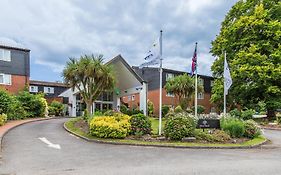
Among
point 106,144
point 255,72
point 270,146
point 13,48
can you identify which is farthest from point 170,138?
point 13,48

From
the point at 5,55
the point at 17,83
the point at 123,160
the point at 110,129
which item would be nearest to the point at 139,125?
the point at 110,129

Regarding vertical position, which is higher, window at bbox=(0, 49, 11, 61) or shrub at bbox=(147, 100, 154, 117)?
window at bbox=(0, 49, 11, 61)

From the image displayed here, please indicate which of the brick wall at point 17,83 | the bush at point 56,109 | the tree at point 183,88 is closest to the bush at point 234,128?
the tree at point 183,88

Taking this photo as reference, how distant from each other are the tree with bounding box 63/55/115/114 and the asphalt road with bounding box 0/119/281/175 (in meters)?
8.82

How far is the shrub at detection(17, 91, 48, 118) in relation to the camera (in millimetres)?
32297

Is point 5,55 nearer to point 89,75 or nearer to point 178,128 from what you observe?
point 89,75

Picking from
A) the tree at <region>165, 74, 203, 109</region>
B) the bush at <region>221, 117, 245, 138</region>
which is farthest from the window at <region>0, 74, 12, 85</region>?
the bush at <region>221, 117, 245, 138</region>

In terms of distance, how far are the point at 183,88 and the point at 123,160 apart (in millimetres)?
27253

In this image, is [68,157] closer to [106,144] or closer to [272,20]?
[106,144]

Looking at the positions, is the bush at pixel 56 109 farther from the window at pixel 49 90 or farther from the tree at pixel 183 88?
the tree at pixel 183 88

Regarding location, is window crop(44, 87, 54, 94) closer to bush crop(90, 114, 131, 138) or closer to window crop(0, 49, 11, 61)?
window crop(0, 49, 11, 61)

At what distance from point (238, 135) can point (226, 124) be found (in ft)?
3.10

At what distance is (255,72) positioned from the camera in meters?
30.6

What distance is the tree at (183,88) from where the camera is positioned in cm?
3731
